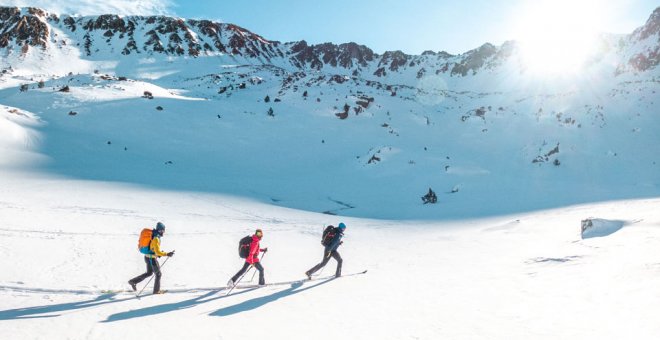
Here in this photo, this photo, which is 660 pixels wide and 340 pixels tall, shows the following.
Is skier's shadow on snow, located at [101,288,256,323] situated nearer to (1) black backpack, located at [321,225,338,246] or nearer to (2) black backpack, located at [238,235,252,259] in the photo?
(2) black backpack, located at [238,235,252,259]

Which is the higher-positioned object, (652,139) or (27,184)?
(652,139)

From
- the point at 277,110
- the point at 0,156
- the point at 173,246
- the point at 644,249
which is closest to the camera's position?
the point at 644,249

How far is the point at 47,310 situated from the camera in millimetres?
8227

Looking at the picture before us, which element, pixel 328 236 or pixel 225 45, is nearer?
pixel 328 236

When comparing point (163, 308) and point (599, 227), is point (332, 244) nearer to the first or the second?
point (163, 308)

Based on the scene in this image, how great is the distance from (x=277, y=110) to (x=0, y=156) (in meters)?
28.9

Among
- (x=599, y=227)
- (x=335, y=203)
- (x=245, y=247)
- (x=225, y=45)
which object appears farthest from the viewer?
(x=225, y=45)

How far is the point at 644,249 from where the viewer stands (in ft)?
38.5

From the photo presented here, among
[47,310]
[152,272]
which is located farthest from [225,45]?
[47,310]

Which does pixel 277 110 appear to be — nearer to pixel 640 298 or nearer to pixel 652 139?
pixel 652 139

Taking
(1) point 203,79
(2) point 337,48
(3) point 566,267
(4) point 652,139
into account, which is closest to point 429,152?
(4) point 652,139

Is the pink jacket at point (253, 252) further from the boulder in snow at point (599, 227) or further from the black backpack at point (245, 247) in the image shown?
the boulder in snow at point (599, 227)

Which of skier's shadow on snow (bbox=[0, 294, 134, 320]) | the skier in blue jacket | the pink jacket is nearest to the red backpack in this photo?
skier's shadow on snow (bbox=[0, 294, 134, 320])

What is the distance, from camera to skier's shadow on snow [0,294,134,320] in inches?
307
